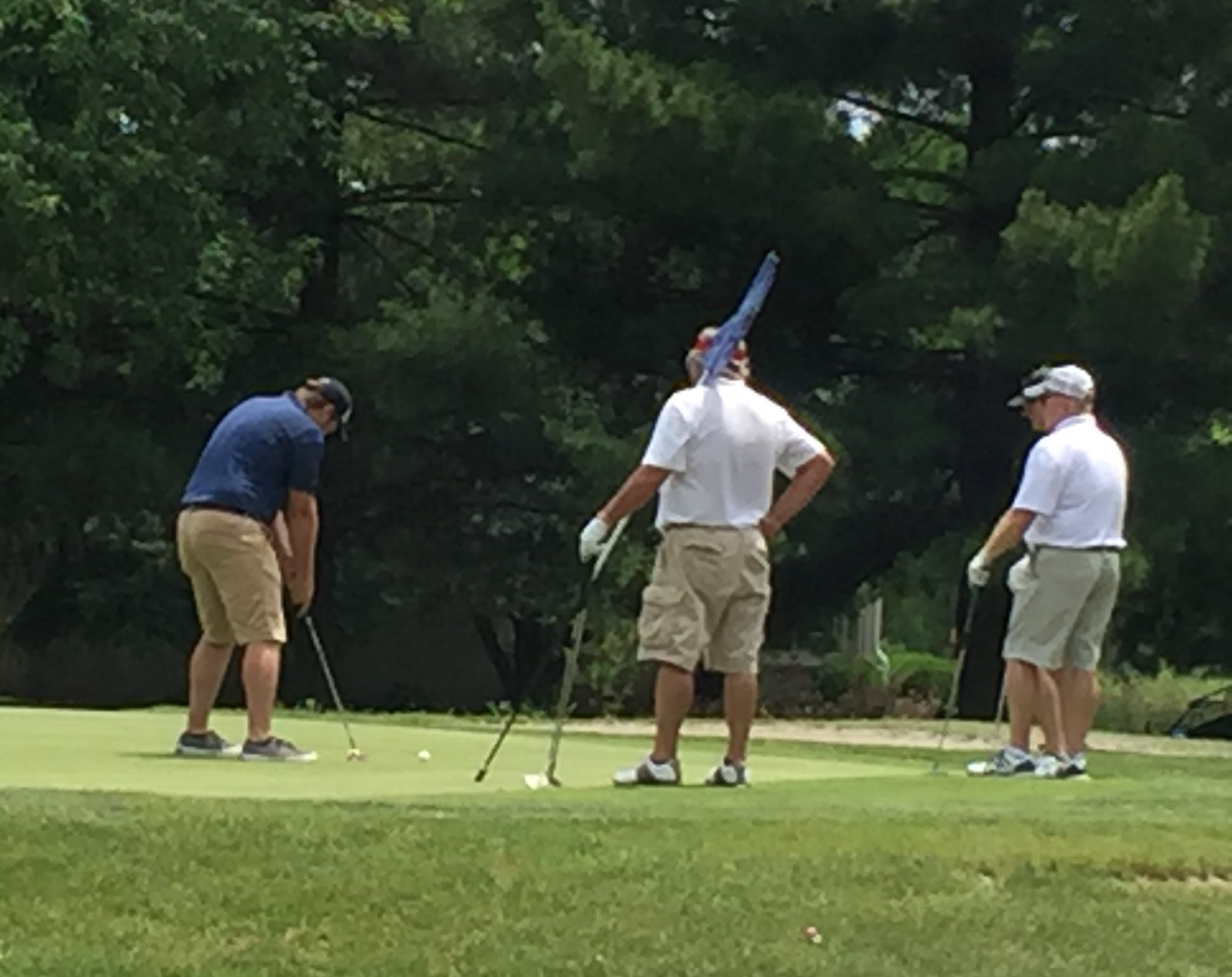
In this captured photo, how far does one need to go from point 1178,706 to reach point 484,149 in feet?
29.7

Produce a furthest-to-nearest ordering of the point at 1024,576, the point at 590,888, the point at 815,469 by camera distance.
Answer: the point at 1024,576
the point at 815,469
the point at 590,888

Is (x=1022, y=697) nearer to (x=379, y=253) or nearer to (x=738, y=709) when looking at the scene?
(x=738, y=709)

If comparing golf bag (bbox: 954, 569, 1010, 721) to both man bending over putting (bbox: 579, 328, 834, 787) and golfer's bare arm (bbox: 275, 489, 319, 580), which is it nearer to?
golfer's bare arm (bbox: 275, 489, 319, 580)

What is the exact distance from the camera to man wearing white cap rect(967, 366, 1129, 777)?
34.4 feet

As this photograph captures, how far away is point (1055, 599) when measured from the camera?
10531mm

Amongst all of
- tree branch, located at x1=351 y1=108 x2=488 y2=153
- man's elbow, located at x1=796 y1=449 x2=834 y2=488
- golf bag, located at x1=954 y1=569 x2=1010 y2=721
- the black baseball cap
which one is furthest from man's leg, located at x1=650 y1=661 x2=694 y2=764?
tree branch, located at x1=351 y1=108 x2=488 y2=153

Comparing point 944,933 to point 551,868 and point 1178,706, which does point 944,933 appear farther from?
point 1178,706

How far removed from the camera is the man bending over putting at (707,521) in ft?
30.2

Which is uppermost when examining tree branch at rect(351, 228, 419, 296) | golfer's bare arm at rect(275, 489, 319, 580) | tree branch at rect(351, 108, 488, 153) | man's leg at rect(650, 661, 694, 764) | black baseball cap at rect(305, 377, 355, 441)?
tree branch at rect(351, 108, 488, 153)

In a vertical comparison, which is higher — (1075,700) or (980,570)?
(980,570)

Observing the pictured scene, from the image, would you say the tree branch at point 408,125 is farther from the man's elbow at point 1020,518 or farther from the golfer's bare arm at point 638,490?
the golfer's bare arm at point 638,490

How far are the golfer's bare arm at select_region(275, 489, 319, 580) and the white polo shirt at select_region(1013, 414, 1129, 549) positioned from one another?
2.75 metres

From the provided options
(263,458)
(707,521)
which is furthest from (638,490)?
(263,458)

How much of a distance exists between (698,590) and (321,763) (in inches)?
78.9
